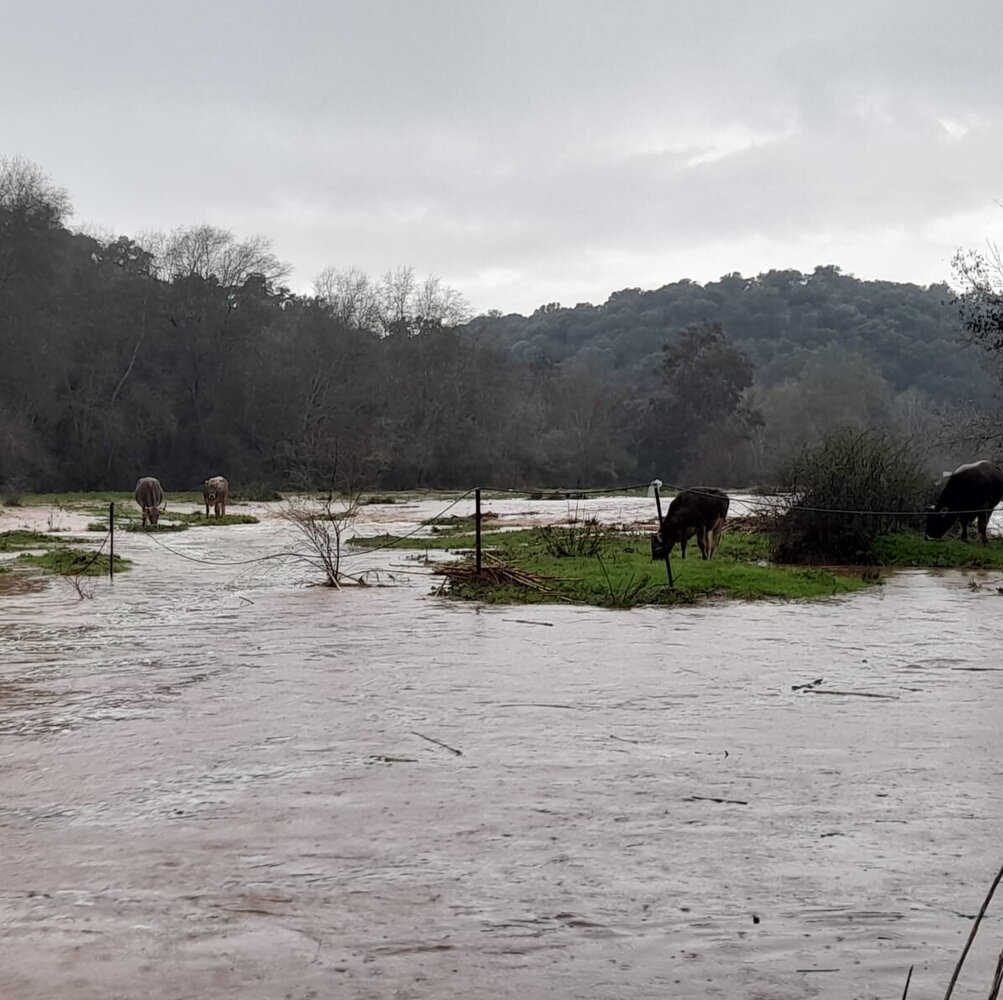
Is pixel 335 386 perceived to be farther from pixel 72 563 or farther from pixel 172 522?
pixel 72 563

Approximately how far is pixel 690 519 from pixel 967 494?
21.4 feet

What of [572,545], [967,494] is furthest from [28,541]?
[967,494]

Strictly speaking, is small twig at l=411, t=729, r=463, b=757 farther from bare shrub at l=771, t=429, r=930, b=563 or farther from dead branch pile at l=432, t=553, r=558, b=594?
bare shrub at l=771, t=429, r=930, b=563

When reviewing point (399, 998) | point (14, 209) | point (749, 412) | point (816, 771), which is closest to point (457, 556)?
point (816, 771)

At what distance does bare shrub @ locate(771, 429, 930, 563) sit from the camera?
64.5 feet

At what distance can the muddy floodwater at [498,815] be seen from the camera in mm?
4055

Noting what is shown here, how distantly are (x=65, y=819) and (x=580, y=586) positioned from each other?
32.7 feet

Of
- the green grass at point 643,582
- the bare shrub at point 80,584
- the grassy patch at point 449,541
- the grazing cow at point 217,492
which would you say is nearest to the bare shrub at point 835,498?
the green grass at point 643,582

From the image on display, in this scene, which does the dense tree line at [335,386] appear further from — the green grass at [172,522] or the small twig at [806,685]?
the small twig at [806,685]

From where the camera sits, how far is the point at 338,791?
619cm

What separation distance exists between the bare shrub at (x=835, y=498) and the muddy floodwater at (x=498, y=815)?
8197 millimetres

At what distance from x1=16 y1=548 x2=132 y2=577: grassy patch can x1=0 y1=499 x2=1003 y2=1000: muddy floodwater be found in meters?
6.74

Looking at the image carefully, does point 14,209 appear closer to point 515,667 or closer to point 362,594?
point 362,594

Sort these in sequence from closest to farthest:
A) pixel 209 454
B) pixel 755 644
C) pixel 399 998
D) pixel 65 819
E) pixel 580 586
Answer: pixel 399 998, pixel 65 819, pixel 755 644, pixel 580 586, pixel 209 454
